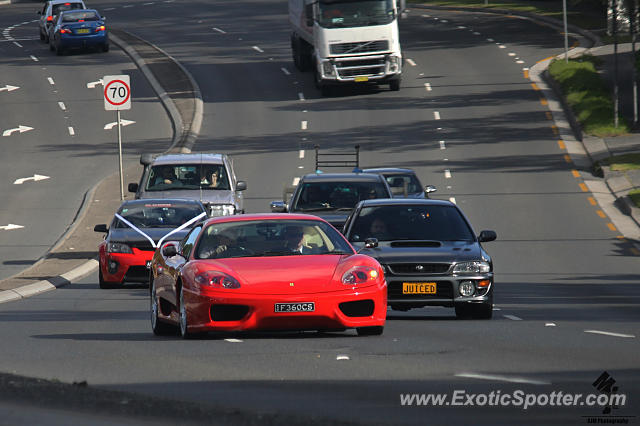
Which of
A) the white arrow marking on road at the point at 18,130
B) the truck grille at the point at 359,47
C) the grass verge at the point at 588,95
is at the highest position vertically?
the truck grille at the point at 359,47

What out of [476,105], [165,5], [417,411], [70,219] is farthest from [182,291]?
[165,5]

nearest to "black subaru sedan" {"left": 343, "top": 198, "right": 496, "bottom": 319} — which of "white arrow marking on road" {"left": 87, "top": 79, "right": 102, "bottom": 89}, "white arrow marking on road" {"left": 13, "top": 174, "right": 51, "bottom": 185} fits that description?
"white arrow marking on road" {"left": 13, "top": 174, "right": 51, "bottom": 185}

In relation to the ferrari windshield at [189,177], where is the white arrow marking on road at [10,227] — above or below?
below

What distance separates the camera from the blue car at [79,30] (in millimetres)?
61406

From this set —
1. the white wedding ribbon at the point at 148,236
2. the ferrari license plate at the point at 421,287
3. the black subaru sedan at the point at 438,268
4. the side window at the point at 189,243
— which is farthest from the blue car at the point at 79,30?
the side window at the point at 189,243

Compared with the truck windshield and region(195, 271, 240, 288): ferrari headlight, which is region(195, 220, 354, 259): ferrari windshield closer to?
region(195, 271, 240, 288): ferrari headlight

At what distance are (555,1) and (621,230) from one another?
174 ft

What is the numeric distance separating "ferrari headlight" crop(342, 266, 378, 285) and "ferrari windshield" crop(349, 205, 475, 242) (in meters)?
3.89

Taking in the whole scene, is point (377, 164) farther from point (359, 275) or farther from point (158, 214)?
point (359, 275)

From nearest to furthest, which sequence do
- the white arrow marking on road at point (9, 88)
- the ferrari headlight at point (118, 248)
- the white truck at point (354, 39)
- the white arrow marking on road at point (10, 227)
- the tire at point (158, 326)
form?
the tire at point (158, 326), the ferrari headlight at point (118, 248), the white arrow marking on road at point (10, 227), the white truck at point (354, 39), the white arrow marking on road at point (9, 88)

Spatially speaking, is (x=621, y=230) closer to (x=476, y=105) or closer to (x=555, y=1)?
(x=476, y=105)

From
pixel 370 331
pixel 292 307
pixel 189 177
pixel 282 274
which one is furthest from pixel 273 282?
pixel 189 177

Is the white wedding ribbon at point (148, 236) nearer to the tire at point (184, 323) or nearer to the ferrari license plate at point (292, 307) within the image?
the tire at point (184, 323)

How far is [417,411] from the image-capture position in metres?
8.68
